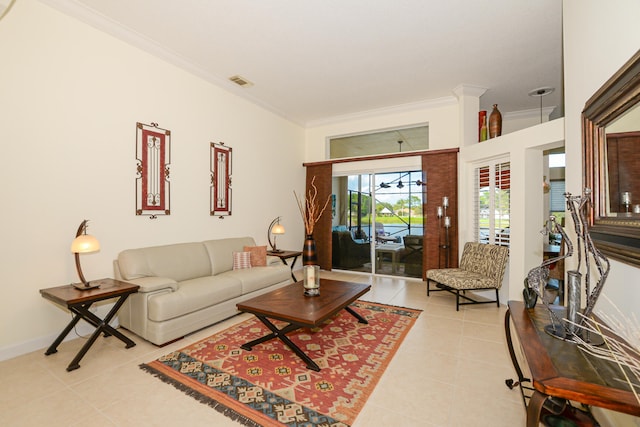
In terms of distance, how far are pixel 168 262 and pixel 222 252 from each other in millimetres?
Result: 813

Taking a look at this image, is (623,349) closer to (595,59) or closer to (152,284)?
(595,59)

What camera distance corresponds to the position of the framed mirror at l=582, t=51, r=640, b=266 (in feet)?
4.66

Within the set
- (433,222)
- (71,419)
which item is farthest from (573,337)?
(433,222)

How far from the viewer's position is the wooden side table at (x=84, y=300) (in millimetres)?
2346

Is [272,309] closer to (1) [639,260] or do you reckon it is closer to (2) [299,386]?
(2) [299,386]

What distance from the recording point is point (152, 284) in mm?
2826

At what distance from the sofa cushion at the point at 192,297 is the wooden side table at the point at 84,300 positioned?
28 centimetres

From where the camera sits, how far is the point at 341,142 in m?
6.31

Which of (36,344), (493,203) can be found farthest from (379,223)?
(36,344)

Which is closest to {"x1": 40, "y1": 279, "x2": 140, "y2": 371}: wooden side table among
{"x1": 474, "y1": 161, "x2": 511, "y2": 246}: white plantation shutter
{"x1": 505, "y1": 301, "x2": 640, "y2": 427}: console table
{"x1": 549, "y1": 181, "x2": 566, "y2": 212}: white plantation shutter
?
{"x1": 505, "y1": 301, "x2": 640, "y2": 427}: console table

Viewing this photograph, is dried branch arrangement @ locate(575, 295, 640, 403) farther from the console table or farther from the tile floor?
the tile floor

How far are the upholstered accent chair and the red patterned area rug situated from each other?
102cm

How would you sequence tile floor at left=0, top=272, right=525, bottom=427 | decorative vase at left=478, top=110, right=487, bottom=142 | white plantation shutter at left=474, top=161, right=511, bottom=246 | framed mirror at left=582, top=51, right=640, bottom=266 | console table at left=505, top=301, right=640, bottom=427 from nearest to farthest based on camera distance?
console table at left=505, top=301, right=640, bottom=427 → framed mirror at left=582, top=51, right=640, bottom=266 → tile floor at left=0, top=272, right=525, bottom=427 → white plantation shutter at left=474, top=161, right=511, bottom=246 → decorative vase at left=478, top=110, right=487, bottom=142

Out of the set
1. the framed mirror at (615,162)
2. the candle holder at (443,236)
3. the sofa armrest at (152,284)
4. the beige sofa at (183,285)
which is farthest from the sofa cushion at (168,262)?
the framed mirror at (615,162)
